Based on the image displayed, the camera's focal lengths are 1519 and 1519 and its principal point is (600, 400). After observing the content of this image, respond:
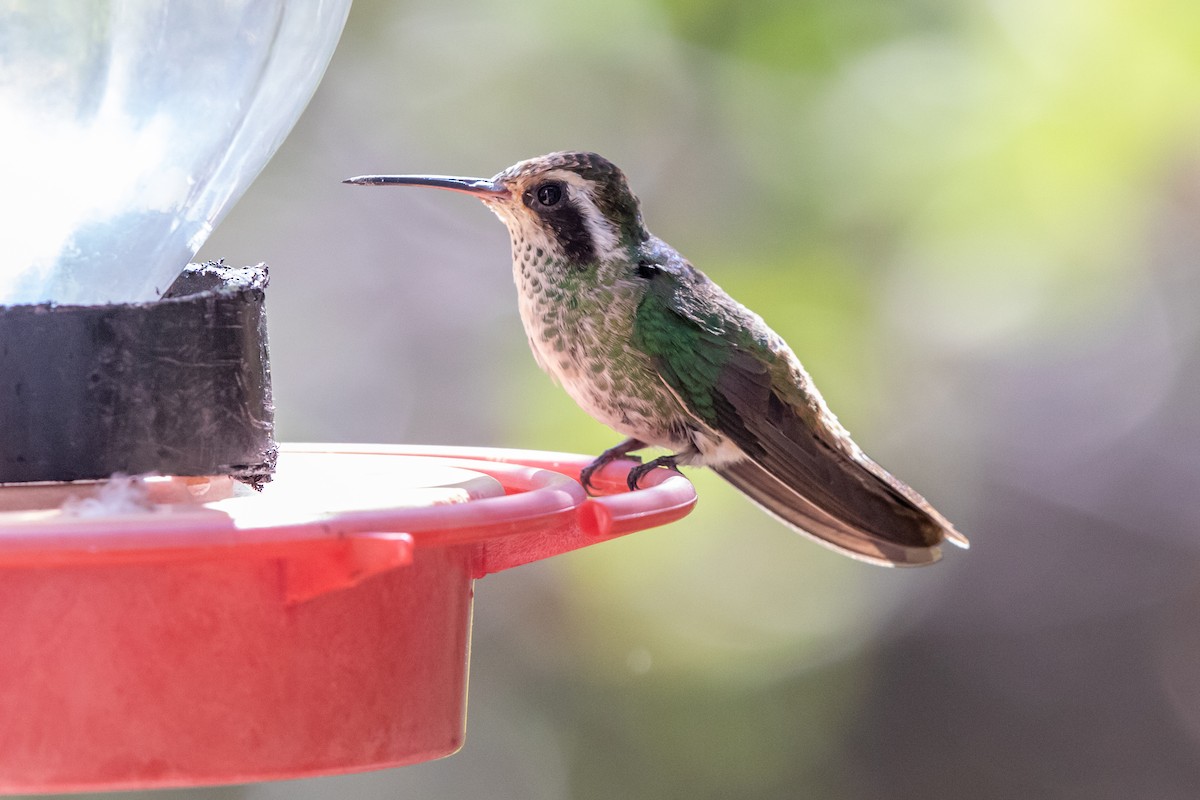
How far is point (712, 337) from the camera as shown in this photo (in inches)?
143

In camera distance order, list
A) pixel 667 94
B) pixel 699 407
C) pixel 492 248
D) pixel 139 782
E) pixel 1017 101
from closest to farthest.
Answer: pixel 139 782 → pixel 699 407 → pixel 1017 101 → pixel 667 94 → pixel 492 248

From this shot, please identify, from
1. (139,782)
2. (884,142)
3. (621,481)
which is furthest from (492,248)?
(139,782)

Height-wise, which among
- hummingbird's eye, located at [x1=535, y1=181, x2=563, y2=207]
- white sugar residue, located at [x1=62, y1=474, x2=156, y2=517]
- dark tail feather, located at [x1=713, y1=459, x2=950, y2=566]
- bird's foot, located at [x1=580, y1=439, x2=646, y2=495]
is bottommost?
dark tail feather, located at [x1=713, y1=459, x2=950, y2=566]

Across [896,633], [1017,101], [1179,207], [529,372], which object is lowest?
[896,633]

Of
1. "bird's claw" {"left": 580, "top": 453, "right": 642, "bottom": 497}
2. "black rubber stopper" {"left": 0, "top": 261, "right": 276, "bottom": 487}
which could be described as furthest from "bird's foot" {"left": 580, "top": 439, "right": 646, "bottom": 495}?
"black rubber stopper" {"left": 0, "top": 261, "right": 276, "bottom": 487}

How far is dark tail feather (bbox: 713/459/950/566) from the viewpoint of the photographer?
3.48 metres

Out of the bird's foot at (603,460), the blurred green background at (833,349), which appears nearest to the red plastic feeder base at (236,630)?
the bird's foot at (603,460)

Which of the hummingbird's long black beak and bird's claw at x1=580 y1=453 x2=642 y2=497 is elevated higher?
the hummingbird's long black beak

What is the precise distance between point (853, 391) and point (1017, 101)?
948mm

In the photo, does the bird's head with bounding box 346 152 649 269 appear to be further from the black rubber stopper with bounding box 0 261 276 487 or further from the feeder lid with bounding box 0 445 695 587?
the black rubber stopper with bounding box 0 261 276 487

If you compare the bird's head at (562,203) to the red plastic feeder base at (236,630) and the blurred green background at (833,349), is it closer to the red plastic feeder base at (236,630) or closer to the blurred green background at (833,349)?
the blurred green background at (833,349)

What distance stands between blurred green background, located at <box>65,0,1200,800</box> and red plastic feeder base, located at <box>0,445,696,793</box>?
240 centimetres

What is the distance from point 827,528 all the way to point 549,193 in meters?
1.05

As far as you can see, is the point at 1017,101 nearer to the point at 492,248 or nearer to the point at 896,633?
the point at 896,633
